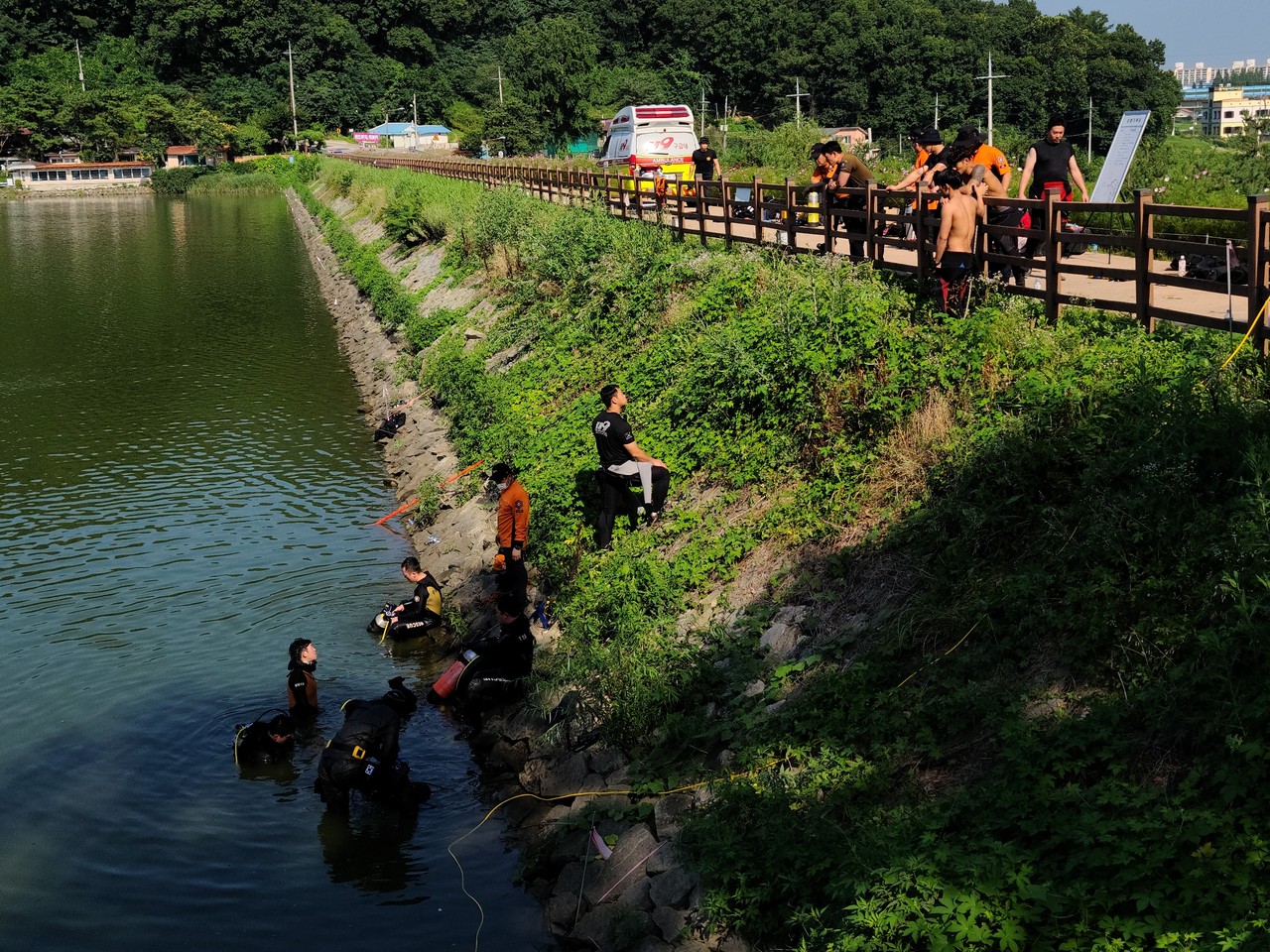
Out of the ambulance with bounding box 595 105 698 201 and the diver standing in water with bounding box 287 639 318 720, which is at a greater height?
the ambulance with bounding box 595 105 698 201

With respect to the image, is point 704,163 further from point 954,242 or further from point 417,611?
point 417,611

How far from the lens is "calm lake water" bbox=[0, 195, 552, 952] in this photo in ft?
31.1

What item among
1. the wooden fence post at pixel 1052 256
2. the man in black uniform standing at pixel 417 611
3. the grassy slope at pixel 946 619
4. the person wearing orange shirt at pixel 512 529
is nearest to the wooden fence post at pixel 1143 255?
the grassy slope at pixel 946 619

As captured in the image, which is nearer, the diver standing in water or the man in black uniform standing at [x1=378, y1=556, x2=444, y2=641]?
the diver standing in water

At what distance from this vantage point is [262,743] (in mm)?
11602

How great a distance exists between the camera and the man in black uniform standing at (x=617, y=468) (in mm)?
12852

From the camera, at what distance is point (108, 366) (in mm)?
30906

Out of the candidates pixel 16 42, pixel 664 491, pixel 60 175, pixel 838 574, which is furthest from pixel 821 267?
pixel 16 42

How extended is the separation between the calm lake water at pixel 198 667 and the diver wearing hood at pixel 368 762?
22cm

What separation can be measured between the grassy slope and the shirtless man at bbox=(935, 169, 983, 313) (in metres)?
0.41

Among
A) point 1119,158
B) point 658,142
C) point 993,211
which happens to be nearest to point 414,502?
point 993,211

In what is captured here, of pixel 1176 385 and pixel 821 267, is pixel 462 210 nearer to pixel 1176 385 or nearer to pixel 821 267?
pixel 821 267

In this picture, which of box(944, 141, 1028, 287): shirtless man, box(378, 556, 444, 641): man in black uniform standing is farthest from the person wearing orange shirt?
box(944, 141, 1028, 287): shirtless man

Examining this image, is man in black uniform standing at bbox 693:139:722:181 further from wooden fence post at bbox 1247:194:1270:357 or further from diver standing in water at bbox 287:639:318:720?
wooden fence post at bbox 1247:194:1270:357
